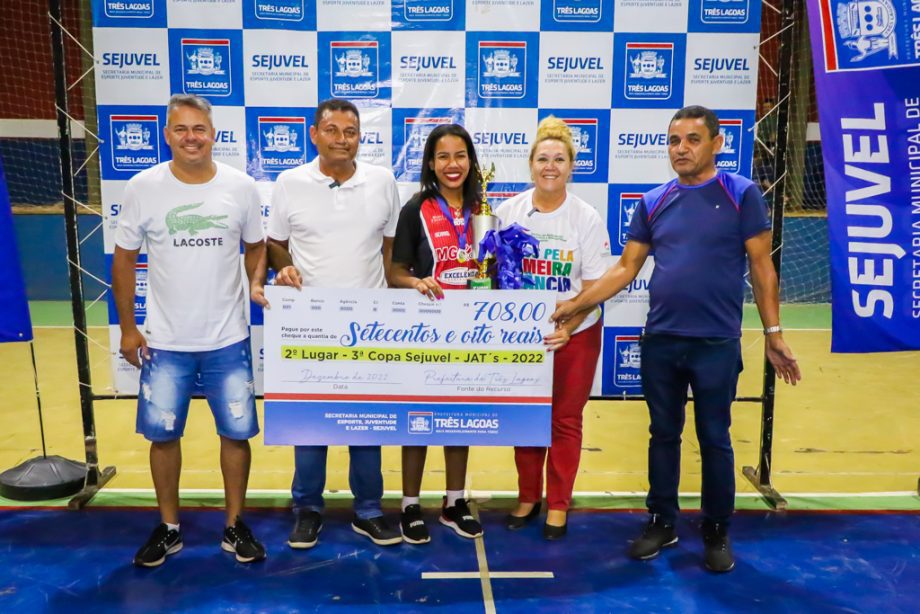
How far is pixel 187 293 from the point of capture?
116 inches

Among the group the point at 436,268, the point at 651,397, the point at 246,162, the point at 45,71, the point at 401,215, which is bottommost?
the point at 651,397

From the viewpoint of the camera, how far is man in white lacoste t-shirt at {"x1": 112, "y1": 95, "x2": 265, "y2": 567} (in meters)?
2.92

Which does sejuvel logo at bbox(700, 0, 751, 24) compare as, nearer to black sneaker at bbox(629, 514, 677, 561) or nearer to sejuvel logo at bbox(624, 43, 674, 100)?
sejuvel logo at bbox(624, 43, 674, 100)

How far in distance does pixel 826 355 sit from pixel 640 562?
15.6ft

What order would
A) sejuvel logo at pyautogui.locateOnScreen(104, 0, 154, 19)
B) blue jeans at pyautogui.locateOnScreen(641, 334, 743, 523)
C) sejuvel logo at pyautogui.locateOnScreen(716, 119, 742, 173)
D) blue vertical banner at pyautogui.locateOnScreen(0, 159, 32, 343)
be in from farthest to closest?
1. sejuvel logo at pyautogui.locateOnScreen(716, 119, 742, 173)
2. sejuvel logo at pyautogui.locateOnScreen(104, 0, 154, 19)
3. blue vertical banner at pyautogui.locateOnScreen(0, 159, 32, 343)
4. blue jeans at pyautogui.locateOnScreen(641, 334, 743, 523)

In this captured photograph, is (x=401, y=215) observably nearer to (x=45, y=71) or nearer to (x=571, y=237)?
(x=571, y=237)

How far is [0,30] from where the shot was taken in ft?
31.8

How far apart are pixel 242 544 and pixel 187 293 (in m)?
1.07

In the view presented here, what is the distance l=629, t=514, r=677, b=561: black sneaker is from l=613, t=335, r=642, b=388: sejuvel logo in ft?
2.92

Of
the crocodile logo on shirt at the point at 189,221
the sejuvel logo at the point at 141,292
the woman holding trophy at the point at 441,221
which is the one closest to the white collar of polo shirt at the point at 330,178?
the woman holding trophy at the point at 441,221

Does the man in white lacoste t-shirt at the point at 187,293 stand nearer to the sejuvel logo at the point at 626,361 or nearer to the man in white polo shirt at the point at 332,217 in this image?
the man in white polo shirt at the point at 332,217

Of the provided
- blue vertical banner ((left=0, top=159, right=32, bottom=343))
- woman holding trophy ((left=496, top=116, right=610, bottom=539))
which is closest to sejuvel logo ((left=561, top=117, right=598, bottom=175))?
woman holding trophy ((left=496, top=116, right=610, bottom=539))

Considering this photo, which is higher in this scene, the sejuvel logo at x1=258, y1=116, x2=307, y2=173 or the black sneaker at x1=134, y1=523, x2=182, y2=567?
the sejuvel logo at x1=258, y1=116, x2=307, y2=173

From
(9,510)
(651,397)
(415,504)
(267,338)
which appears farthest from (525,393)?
(9,510)
